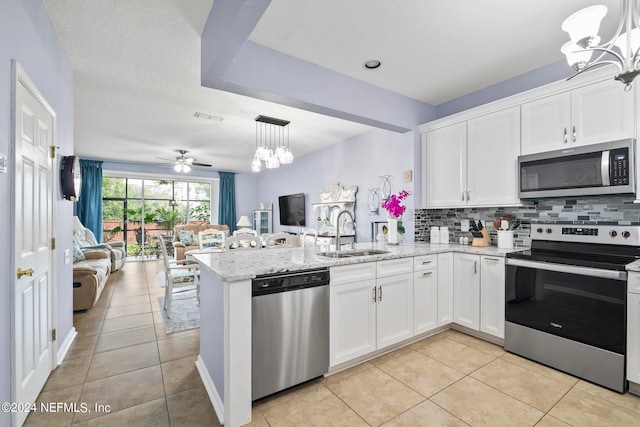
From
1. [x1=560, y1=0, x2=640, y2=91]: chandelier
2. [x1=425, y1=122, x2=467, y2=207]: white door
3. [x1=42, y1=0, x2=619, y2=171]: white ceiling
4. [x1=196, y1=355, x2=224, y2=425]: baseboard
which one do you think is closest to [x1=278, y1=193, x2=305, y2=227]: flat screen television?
[x1=42, y1=0, x2=619, y2=171]: white ceiling

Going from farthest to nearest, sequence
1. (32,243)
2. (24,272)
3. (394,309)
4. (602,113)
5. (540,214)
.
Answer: (540,214) → (394,309) → (602,113) → (32,243) → (24,272)

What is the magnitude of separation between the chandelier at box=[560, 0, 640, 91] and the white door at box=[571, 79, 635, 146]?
3.42ft

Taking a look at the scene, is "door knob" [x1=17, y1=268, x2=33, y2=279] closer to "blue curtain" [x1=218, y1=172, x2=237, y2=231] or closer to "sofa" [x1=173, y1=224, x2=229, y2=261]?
"sofa" [x1=173, y1=224, x2=229, y2=261]

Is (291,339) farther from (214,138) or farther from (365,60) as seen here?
(214,138)

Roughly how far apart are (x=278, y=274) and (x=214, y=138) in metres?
4.17

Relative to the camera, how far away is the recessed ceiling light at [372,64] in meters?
2.68

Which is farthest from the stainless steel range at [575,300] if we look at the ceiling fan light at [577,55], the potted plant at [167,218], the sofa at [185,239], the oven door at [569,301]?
the potted plant at [167,218]

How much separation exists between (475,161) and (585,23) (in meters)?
1.78

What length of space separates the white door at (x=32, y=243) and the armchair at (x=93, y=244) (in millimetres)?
3913

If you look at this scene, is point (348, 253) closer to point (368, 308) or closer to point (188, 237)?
point (368, 308)

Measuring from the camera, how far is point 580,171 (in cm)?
237

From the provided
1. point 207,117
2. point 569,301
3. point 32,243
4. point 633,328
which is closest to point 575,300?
point 569,301

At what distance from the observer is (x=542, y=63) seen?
8.94ft

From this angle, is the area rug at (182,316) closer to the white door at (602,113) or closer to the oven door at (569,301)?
the oven door at (569,301)
